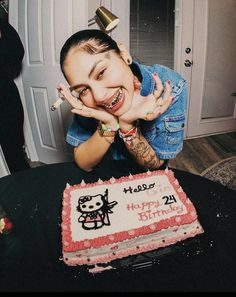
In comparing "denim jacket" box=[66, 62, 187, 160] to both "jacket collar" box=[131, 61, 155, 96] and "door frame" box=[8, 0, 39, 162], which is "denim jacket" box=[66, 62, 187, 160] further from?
"door frame" box=[8, 0, 39, 162]

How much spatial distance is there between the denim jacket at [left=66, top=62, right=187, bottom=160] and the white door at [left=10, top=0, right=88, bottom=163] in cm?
158

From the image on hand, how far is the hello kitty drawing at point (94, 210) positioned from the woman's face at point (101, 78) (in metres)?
0.38

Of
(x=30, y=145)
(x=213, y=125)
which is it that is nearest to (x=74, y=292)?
(x=30, y=145)

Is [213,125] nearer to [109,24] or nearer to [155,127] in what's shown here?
[109,24]

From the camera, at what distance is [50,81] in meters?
2.90

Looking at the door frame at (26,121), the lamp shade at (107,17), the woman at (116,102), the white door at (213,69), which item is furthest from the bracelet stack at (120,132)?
the white door at (213,69)

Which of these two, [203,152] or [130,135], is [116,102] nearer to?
[130,135]

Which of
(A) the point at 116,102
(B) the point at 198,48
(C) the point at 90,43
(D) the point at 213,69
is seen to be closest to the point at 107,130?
(A) the point at 116,102

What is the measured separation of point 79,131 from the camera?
57.1 inches

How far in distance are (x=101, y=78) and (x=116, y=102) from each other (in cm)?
13

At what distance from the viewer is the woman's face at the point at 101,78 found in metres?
0.98

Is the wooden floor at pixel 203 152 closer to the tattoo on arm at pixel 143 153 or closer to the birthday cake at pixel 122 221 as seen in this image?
the tattoo on arm at pixel 143 153

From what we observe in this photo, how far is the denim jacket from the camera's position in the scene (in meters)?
1.30

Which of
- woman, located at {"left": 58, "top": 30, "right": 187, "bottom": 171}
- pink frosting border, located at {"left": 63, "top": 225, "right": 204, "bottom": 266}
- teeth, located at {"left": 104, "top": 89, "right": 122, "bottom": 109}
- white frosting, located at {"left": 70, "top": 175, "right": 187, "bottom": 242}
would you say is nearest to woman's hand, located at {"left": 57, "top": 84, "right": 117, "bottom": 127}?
woman, located at {"left": 58, "top": 30, "right": 187, "bottom": 171}
